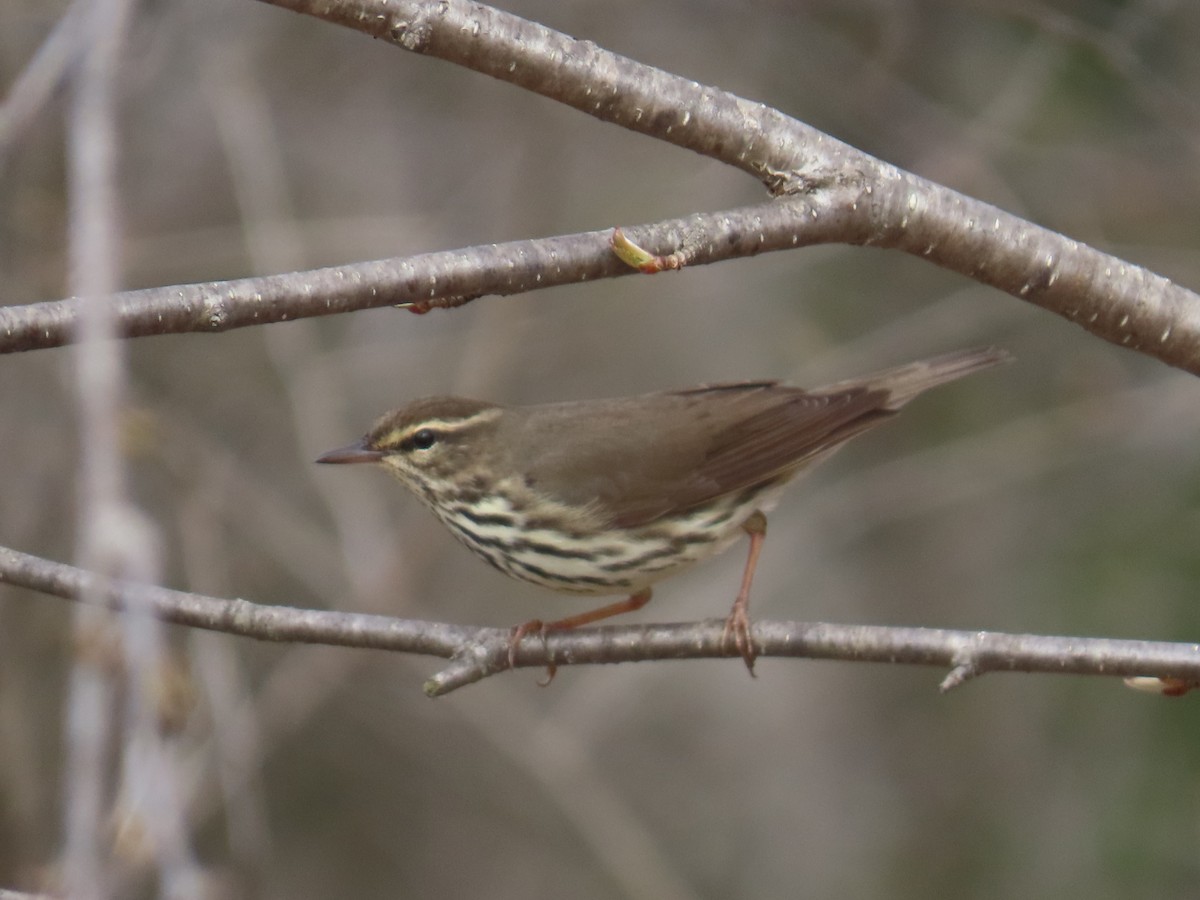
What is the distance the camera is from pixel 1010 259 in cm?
310

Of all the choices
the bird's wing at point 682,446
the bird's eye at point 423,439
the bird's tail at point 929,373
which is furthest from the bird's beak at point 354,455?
the bird's tail at point 929,373

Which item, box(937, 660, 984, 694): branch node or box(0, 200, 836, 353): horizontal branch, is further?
box(937, 660, 984, 694): branch node

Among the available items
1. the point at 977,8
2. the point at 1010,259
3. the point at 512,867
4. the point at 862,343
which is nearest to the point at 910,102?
the point at 977,8

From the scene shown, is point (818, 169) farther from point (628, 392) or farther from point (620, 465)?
point (628, 392)

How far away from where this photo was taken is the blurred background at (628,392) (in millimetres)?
6227

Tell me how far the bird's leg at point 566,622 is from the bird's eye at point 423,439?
0.74m

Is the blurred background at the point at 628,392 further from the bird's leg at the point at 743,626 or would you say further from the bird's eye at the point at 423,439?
the bird's leg at the point at 743,626

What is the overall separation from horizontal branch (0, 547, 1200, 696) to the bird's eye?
4.57 feet

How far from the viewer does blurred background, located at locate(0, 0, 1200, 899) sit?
6227 millimetres

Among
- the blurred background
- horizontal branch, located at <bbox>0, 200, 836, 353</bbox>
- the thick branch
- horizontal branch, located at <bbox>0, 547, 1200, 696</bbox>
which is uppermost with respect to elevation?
the thick branch

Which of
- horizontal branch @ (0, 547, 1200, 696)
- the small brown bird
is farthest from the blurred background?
horizontal branch @ (0, 547, 1200, 696)

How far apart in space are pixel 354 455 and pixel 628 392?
427 centimetres

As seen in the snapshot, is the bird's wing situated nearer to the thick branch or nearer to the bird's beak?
the bird's beak

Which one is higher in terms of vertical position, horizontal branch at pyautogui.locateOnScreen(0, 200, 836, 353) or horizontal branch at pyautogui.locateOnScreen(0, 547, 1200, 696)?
horizontal branch at pyautogui.locateOnScreen(0, 200, 836, 353)
